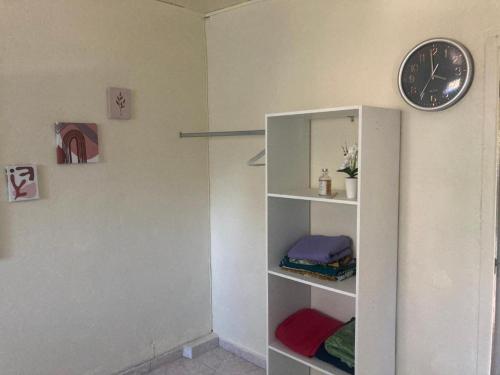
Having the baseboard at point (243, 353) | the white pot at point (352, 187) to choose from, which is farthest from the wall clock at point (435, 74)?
the baseboard at point (243, 353)

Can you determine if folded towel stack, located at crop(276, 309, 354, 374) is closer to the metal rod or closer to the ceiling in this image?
the metal rod

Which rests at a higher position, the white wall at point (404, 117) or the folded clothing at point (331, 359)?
the white wall at point (404, 117)

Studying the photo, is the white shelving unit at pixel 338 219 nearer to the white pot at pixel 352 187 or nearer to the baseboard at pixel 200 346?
the white pot at pixel 352 187

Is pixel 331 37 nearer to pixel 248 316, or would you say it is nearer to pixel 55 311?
pixel 248 316

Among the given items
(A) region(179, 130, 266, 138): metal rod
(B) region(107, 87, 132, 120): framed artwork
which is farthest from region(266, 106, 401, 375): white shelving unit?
(B) region(107, 87, 132, 120): framed artwork

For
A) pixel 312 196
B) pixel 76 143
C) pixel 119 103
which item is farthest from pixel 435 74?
pixel 76 143

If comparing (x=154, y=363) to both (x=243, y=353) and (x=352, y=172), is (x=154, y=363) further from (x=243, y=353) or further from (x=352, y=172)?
(x=352, y=172)

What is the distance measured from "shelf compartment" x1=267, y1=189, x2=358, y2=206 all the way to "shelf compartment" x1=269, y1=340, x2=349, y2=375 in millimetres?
780

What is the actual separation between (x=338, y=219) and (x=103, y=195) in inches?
52.5

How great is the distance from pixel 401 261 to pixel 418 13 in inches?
45.4

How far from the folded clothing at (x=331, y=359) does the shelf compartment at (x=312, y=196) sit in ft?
2.40

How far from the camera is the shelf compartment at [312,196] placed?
1.87 meters

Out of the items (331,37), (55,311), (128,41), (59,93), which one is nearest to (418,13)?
(331,37)

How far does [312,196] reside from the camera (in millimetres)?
2021
